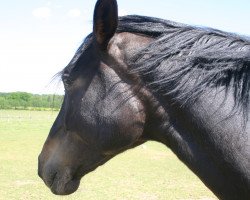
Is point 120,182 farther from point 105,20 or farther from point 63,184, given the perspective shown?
point 105,20

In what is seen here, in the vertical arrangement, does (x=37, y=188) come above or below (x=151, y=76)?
below

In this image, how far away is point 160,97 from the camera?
2121 mm

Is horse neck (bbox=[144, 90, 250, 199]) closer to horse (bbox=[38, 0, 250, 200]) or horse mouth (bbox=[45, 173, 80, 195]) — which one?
horse (bbox=[38, 0, 250, 200])

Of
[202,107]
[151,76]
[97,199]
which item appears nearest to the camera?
[202,107]

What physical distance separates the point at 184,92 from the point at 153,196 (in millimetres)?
9914

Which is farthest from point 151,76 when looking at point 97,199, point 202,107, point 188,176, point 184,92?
point 188,176

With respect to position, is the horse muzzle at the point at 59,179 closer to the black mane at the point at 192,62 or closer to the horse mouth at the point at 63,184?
the horse mouth at the point at 63,184

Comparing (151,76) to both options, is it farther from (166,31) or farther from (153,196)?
(153,196)

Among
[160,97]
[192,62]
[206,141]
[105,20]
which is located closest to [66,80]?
[105,20]

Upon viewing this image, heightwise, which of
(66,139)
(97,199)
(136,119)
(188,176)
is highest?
(136,119)

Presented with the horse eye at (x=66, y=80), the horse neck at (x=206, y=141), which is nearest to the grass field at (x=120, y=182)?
the horse eye at (x=66, y=80)

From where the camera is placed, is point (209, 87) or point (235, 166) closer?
point (235, 166)

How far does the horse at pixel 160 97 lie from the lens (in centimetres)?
194

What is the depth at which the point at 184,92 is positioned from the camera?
2.04 metres
